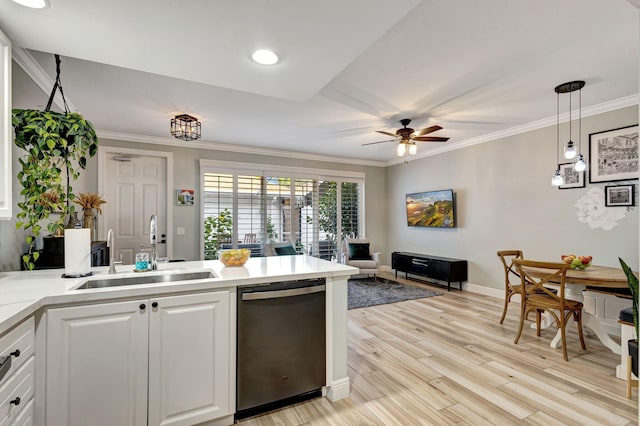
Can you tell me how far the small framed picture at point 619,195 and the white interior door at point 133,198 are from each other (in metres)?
6.23

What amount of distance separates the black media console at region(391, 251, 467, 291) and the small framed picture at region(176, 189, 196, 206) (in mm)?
4203

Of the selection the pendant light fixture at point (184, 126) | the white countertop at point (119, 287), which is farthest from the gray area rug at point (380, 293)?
the pendant light fixture at point (184, 126)

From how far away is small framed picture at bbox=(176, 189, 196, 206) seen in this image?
5.11m

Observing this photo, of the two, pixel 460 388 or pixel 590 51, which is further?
pixel 590 51

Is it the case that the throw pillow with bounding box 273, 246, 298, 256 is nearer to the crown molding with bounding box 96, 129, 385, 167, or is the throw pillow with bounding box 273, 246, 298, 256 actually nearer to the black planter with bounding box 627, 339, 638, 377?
the crown molding with bounding box 96, 129, 385, 167

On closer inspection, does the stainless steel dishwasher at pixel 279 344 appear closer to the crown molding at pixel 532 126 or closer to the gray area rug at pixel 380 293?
the gray area rug at pixel 380 293

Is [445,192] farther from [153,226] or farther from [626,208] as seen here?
[153,226]

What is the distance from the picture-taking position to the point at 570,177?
3.90m

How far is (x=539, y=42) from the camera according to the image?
7.55 feet

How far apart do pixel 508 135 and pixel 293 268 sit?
168 inches

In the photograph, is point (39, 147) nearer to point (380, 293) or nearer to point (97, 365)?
point (97, 365)

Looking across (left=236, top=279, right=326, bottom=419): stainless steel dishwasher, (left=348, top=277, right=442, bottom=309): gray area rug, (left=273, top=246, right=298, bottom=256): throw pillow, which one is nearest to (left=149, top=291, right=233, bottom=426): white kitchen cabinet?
(left=236, top=279, right=326, bottom=419): stainless steel dishwasher

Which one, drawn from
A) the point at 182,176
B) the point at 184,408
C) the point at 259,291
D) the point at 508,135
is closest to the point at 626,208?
the point at 508,135

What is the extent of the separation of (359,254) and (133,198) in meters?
4.28
